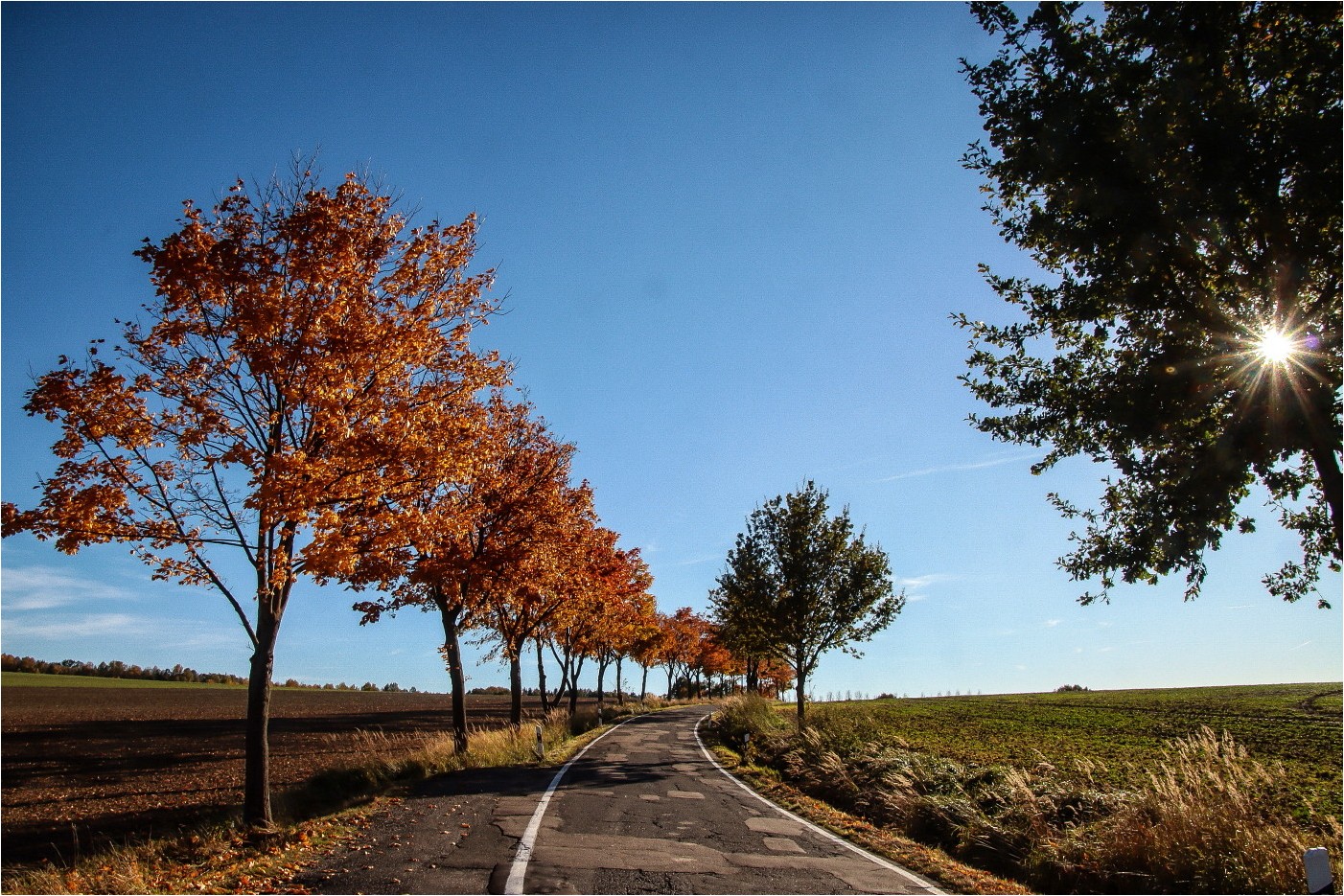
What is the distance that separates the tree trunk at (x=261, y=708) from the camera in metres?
9.91

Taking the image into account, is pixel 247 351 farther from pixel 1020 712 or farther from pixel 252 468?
pixel 1020 712

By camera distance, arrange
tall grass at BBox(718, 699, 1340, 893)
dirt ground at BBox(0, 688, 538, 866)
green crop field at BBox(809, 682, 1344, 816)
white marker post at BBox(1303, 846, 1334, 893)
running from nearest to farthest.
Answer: white marker post at BBox(1303, 846, 1334, 893) < tall grass at BBox(718, 699, 1340, 893) < dirt ground at BBox(0, 688, 538, 866) < green crop field at BBox(809, 682, 1344, 816)

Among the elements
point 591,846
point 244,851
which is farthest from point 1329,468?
point 244,851

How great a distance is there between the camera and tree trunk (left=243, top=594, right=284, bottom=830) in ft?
32.5

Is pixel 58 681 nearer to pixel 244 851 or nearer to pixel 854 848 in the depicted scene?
pixel 244 851

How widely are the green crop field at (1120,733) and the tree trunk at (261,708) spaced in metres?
12.6

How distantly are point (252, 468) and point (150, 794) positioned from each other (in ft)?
45.6

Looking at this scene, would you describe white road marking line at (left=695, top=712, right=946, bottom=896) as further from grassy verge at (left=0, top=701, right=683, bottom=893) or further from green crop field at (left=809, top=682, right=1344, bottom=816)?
grassy verge at (left=0, top=701, right=683, bottom=893)

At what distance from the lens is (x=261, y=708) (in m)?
10.4

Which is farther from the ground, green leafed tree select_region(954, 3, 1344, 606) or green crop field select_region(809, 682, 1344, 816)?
green leafed tree select_region(954, 3, 1344, 606)

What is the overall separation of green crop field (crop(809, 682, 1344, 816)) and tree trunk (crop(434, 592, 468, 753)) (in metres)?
10.0

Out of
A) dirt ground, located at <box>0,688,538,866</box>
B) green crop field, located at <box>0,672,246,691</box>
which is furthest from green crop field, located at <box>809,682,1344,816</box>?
green crop field, located at <box>0,672,246,691</box>

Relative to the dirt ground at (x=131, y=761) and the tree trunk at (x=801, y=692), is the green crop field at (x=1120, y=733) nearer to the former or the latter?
the tree trunk at (x=801, y=692)

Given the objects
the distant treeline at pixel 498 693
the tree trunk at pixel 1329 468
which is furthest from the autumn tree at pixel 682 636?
the tree trunk at pixel 1329 468
